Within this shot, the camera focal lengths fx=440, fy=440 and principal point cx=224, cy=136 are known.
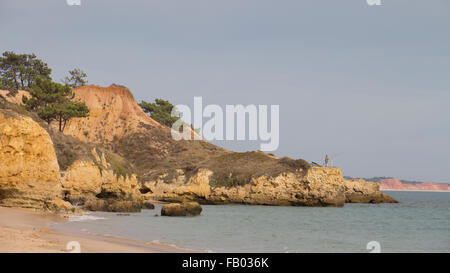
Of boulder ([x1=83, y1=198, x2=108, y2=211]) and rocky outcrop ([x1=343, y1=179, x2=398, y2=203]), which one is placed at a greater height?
boulder ([x1=83, y1=198, x2=108, y2=211])

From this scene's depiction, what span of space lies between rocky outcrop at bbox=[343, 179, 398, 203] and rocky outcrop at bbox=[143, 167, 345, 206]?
49.0 feet

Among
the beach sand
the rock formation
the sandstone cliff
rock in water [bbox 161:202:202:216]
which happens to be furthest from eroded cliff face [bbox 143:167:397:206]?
the beach sand

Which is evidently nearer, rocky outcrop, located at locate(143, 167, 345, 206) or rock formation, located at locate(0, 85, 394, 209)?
rock formation, located at locate(0, 85, 394, 209)

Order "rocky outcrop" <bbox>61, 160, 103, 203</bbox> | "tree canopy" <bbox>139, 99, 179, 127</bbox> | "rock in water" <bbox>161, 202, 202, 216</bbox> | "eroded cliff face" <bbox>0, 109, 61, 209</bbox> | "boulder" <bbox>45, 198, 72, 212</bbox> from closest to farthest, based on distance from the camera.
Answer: "eroded cliff face" <bbox>0, 109, 61, 209</bbox>
"boulder" <bbox>45, 198, 72, 212</bbox>
"rocky outcrop" <bbox>61, 160, 103, 203</bbox>
"rock in water" <bbox>161, 202, 202, 216</bbox>
"tree canopy" <bbox>139, 99, 179, 127</bbox>

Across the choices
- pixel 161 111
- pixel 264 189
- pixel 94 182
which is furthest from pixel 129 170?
pixel 161 111

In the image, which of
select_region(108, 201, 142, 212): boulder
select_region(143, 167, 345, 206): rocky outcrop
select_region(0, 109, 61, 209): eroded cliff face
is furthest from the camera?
select_region(143, 167, 345, 206): rocky outcrop

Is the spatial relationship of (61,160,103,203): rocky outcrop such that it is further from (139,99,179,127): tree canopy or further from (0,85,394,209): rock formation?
(139,99,179,127): tree canopy

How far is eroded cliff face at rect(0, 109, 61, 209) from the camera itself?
21.4 metres

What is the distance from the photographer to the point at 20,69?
7831 centimetres

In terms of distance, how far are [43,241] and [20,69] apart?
A: 74315 mm

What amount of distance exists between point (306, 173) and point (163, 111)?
53509 millimetres

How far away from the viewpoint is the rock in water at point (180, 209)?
99.2 ft

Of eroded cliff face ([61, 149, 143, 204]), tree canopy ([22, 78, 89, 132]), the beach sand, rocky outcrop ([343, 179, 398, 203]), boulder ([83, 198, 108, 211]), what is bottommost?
rocky outcrop ([343, 179, 398, 203])

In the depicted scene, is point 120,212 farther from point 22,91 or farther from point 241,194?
point 22,91
